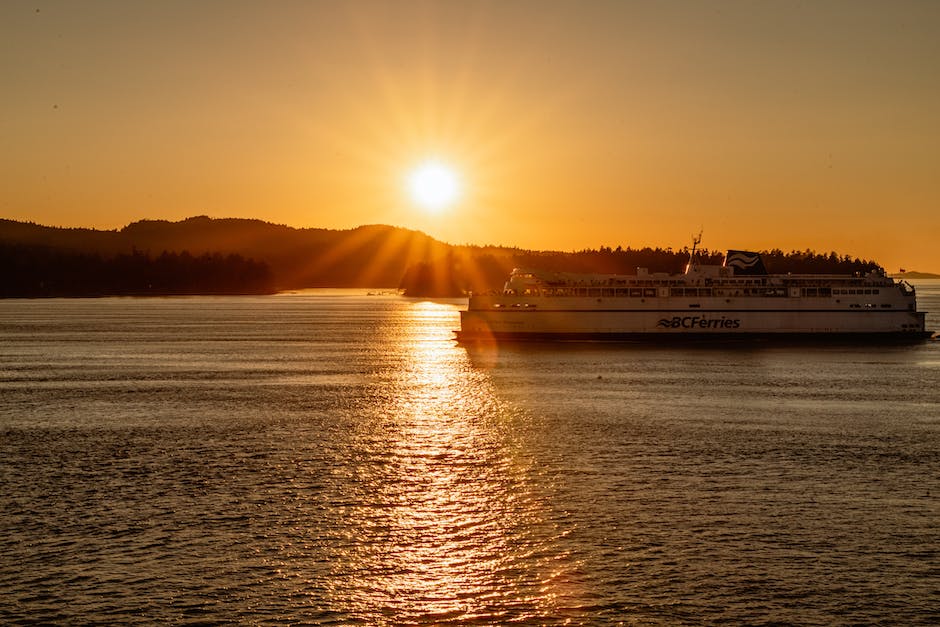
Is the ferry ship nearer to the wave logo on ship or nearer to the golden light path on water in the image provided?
the wave logo on ship

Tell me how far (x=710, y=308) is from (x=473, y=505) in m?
75.3

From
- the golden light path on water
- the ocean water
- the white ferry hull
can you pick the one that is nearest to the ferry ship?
the white ferry hull

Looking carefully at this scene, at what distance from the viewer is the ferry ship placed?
315 feet

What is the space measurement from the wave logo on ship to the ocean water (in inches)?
1454

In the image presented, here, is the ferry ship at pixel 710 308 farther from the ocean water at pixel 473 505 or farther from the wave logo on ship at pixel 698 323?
the ocean water at pixel 473 505

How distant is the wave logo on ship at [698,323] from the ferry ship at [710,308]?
0.35 feet

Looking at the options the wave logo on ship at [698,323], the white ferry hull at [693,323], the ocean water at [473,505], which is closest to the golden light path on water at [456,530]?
the ocean water at [473,505]

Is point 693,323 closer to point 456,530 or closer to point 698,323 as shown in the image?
point 698,323

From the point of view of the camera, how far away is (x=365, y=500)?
89.4ft

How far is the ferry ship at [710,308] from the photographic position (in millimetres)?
96062

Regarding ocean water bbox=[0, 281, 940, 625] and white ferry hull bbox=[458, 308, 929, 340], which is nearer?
ocean water bbox=[0, 281, 940, 625]

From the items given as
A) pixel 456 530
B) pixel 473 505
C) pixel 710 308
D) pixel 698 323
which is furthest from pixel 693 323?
pixel 456 530

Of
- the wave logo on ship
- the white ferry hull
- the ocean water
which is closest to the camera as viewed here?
the ocean water

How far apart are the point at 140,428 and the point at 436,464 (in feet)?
54.8
